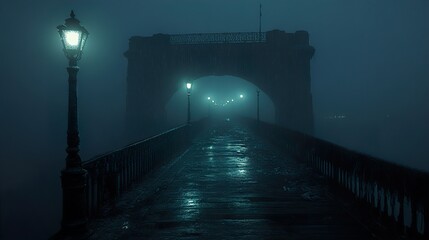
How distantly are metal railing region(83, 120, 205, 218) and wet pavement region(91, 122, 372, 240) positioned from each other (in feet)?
1.08

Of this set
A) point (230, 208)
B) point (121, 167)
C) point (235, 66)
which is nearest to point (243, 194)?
point (230, 208)

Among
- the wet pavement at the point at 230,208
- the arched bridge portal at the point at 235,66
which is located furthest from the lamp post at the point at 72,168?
the arched bridge portal at the point at 235,66

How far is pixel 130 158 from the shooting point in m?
9.90

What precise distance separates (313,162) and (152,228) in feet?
25.7

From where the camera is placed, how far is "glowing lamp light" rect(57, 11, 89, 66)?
20.7ft

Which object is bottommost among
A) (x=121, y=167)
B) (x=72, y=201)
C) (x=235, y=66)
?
(x=72, y=201)

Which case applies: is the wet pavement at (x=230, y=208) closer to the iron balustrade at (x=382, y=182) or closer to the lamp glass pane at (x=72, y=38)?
the iron balustrade at (x=382, y=182)

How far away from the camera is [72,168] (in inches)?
241

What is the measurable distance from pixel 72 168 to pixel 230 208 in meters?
3.32

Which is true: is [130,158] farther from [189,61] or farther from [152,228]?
[189,61]

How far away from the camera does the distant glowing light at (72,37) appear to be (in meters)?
6.31

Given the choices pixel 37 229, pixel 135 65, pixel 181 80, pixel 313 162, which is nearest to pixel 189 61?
pixel 181 80

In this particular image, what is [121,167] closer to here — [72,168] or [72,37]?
[72,168]

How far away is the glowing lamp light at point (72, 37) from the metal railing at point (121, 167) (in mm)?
2045
